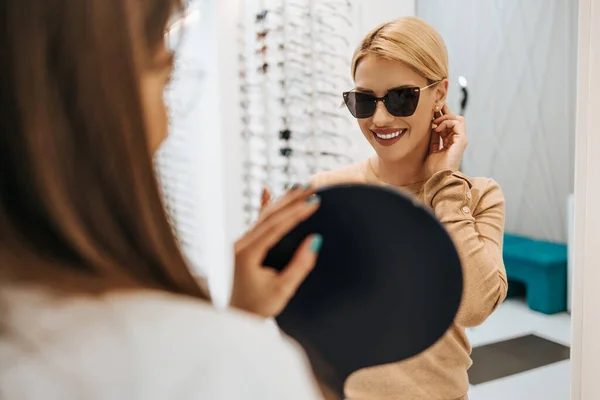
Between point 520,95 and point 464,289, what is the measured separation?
81 centimetres

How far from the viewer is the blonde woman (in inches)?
38.1

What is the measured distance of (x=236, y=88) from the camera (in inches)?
38.8

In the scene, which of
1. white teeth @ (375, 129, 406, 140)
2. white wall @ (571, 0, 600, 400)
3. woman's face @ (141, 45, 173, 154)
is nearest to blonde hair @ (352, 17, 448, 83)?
white teeth @ (375, 129, 406, 140)

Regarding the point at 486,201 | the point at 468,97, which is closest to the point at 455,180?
the point at 486,201

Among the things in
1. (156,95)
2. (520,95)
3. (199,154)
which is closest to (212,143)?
(199,154)

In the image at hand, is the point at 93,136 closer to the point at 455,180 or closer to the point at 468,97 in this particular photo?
the point at 455,180

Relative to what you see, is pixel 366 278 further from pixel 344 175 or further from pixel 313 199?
pixel 344 175

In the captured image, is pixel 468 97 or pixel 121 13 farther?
pixel 468 97

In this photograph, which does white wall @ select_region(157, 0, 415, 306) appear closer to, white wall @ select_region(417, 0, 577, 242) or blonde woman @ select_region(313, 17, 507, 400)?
blonde woman @ select_region(313, 17, 507, 400)

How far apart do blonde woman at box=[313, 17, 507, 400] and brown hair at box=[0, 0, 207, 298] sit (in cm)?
42

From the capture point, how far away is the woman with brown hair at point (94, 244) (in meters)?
0.53

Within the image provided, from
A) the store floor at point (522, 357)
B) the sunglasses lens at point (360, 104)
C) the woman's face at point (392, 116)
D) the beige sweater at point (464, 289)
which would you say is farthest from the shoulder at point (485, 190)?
the store floor at point (522, 357)

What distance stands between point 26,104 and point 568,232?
5.38ft

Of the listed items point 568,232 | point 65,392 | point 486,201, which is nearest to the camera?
point 65,392
